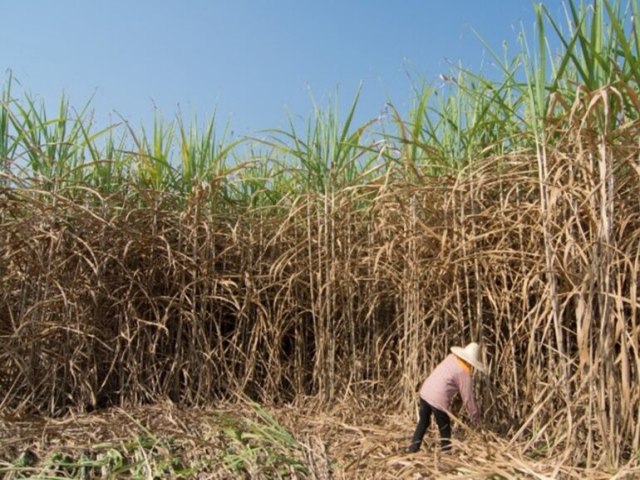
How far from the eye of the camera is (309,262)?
390 cm

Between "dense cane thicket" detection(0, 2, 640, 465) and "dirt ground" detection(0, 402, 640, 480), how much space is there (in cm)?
25

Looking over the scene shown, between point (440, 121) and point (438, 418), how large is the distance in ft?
5.23

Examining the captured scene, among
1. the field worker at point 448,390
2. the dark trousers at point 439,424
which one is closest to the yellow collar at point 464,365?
the field worker at point 448,390

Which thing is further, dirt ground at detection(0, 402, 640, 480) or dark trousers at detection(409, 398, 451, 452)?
dark trousers at detection(409, 398, 451, 452)

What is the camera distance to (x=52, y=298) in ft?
12.3

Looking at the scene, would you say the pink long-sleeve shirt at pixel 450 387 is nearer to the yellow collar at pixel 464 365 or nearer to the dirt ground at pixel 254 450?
the yellow collar at pixel 464 365

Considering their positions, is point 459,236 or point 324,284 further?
point 324,284

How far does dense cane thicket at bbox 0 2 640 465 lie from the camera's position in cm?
310

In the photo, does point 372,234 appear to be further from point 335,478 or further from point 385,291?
point 335,478

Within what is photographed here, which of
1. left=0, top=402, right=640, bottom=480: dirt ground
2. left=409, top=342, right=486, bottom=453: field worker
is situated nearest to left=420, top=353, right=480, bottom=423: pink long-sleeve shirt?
left=409, top=342, right=486, bottom=453: field worker

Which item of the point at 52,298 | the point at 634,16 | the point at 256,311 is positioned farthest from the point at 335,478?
the point at 634,16

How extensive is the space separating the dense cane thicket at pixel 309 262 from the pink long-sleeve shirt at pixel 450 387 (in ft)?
0.78

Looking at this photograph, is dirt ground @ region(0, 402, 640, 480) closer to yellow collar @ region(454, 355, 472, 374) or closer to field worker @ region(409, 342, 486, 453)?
field worker @ region(409, 342, 486, 453)

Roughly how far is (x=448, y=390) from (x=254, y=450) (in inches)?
33.5
